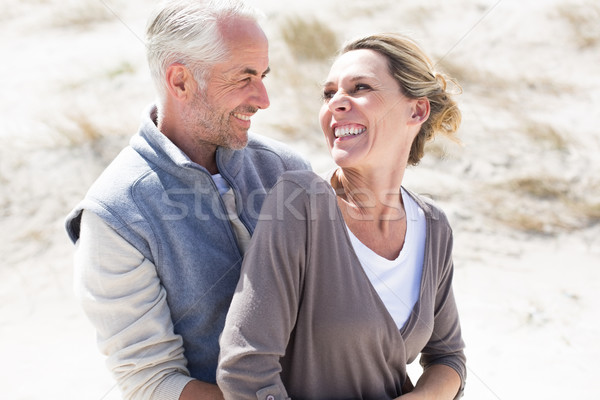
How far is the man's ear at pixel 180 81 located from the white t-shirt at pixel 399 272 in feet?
2.43

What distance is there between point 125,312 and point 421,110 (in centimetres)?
119

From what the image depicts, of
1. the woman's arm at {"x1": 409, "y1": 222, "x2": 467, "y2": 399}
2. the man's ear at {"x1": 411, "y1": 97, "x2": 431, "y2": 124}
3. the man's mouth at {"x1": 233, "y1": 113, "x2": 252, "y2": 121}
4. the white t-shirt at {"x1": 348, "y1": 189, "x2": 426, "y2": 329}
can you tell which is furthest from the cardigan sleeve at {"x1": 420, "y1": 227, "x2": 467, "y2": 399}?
the man's mouth at {"x1": 233, "y1": 113, "x2": 252, "y2": 121}

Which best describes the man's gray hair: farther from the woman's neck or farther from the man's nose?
the woman's neck

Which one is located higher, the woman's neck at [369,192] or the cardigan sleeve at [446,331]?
the woman's neck at [369,192]

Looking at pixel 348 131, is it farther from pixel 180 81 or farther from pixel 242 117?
pixel 180 81

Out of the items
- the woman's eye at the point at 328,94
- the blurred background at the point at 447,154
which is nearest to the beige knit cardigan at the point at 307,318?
the woman's eye at the point at 328,94

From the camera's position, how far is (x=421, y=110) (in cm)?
229

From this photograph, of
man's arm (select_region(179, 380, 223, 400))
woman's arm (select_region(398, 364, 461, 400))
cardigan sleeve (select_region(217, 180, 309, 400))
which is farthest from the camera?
woman's arm (select_region(398, 364, 461, 400))

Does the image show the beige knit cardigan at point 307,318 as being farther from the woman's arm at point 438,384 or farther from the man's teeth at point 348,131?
the man's teeth at point 348,131

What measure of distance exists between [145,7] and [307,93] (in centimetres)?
398

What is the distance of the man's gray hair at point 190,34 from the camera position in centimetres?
213

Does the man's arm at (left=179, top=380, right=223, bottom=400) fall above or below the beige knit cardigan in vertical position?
below

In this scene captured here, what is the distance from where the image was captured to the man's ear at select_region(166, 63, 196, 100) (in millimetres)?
2195

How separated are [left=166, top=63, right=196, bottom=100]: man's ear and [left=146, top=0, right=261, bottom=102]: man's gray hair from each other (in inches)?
0.7
